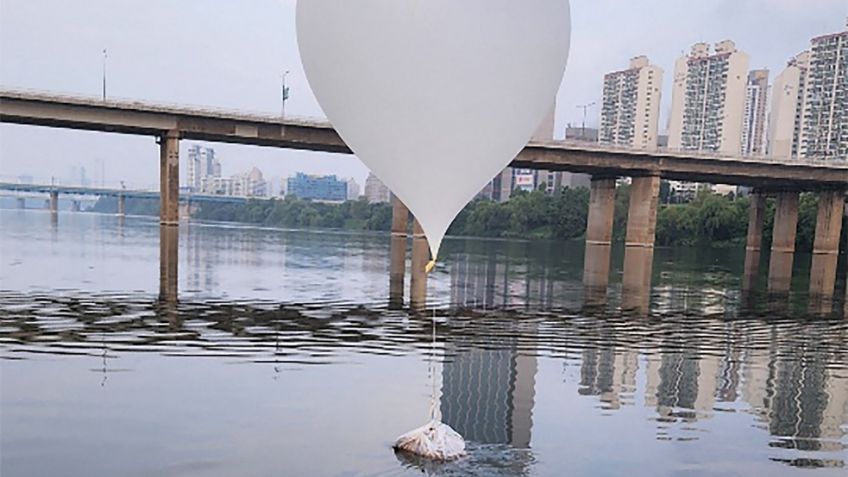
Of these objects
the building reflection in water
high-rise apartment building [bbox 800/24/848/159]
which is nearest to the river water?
the building reflection in water

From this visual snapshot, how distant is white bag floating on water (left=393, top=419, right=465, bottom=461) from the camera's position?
639 cm

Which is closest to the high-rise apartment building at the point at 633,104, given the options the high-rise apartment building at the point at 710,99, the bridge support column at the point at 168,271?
the high-rise apartment building at the point at 710,99

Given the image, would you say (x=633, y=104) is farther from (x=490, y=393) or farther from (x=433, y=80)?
(x=433, y=80)

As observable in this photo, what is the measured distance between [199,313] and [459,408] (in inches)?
349

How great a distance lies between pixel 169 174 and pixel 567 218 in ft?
207

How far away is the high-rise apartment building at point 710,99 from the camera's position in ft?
416

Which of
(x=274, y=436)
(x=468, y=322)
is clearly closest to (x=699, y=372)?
(x=468, y=322)

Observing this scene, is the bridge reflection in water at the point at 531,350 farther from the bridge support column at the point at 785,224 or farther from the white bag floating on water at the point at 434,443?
the bridge support column at the point at 785,224

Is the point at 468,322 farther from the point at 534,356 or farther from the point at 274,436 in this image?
the point at 274,436

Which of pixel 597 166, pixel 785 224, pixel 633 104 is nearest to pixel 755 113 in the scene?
pixel 633 104

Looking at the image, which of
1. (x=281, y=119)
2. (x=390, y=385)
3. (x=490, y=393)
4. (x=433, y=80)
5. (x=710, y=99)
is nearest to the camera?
(x=433, y=80)

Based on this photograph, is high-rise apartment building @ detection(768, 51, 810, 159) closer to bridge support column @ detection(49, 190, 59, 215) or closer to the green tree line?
the green tree line

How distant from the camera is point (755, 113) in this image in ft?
483

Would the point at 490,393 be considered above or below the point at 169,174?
below
